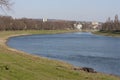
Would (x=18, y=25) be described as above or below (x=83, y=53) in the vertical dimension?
below

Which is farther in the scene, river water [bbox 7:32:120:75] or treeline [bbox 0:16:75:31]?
treeline [bbox 0:16:75:31]

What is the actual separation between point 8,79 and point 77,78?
408 cm

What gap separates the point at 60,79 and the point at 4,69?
2539 mm

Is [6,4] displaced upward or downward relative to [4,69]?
upward

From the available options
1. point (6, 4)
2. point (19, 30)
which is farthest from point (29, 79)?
point (19, 30)

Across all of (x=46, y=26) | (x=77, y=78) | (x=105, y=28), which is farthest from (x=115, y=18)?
(x=77, y=78)

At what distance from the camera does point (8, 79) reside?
40.1 ft

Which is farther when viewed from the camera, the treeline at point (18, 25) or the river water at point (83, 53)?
the treeline at point (18, 25)

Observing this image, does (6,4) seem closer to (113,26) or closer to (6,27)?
(6,27)

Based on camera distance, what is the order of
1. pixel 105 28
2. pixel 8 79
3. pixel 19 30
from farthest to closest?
pixel 105 28, pixel 19 30, pixel 8 79

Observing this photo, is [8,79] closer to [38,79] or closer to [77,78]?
[38,79]

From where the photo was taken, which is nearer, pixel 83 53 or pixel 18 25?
pixel 83 53

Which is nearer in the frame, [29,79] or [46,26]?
[29,79]

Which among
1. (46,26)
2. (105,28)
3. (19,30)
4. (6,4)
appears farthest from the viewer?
(46,26)
